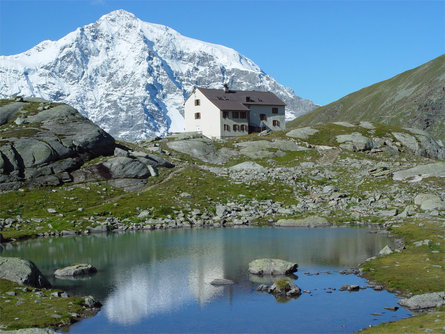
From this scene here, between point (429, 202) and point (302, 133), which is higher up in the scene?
point (302, 133)

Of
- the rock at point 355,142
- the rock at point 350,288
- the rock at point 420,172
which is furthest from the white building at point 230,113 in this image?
the rock at point 350,288

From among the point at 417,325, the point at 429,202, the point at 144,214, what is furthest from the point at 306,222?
the point at 417,325

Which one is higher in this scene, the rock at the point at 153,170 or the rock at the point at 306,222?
the rock at the point at 153,170

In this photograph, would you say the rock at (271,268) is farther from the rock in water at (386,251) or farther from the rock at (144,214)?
Answer: the rock at (144,214)

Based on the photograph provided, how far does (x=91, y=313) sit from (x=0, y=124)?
9236 cm

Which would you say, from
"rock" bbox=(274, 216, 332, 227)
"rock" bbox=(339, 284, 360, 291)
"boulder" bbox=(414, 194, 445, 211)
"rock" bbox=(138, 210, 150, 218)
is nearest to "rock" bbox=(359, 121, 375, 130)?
"boulder" bbox=(414, 194, 445, 211)

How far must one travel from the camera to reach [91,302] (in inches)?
1750

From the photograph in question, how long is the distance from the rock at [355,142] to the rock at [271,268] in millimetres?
88985

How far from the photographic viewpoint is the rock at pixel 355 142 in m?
139

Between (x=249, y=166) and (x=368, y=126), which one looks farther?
(x=368, y=126)

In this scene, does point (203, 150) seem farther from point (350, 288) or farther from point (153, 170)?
point (350, 288)

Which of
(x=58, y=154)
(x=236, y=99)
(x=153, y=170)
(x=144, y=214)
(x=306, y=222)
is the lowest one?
(x=306, y=222)

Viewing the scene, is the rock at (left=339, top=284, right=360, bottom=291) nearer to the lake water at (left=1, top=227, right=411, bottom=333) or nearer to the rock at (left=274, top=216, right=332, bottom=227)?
the lake water at (left=1, top=227, right=411, bottom=333)

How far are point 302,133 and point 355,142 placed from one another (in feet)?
53.3
